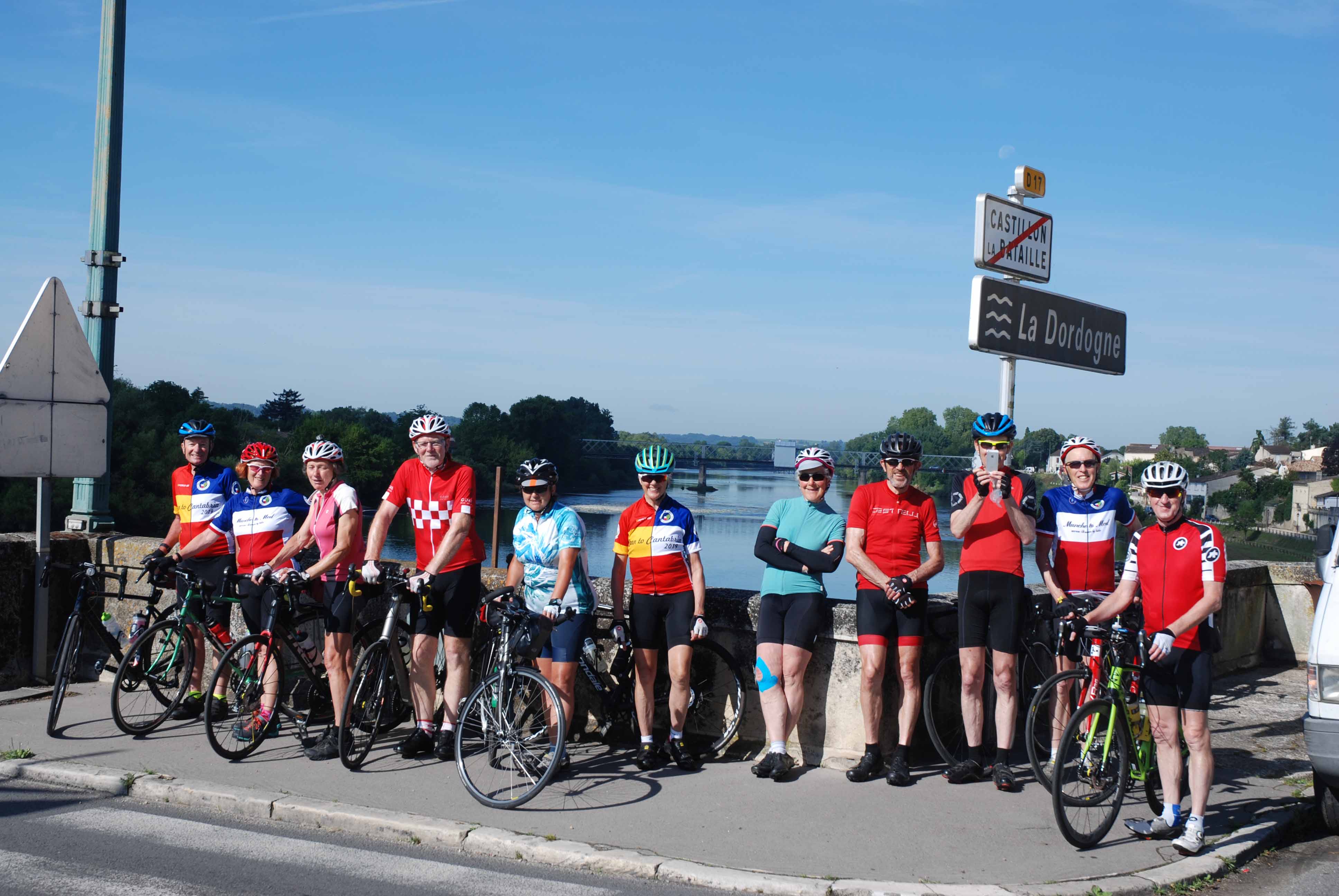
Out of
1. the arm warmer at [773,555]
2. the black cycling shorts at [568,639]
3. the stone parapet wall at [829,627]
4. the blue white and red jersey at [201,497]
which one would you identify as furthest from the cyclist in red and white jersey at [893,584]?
the blue white and red jersey at [201,497]

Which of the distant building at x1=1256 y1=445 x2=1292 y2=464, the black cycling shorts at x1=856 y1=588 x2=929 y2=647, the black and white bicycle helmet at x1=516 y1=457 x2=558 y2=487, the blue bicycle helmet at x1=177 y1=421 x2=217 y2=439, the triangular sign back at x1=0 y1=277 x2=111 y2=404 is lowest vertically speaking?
the black cycling shorts at x1=856 y1=588 x2=929 y2=647

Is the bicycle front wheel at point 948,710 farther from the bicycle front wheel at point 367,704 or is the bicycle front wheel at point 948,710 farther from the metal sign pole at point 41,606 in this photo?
the metal sign pole at point 41,606

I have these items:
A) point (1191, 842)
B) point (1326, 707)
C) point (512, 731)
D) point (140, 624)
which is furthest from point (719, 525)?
point (1191, 842)

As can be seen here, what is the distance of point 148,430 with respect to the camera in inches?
2719

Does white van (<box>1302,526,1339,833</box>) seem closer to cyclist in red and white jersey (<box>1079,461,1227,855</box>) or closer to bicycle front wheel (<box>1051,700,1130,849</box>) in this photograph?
cyclist in red and white jersey (<box>1079,461,1227,855</box>)

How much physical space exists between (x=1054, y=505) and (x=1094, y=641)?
3.61 feet

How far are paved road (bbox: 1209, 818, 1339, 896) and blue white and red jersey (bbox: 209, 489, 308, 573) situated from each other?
5.42 meters

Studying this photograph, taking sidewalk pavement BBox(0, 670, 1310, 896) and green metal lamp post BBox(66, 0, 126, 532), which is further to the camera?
green metal lamp post BBox(66, 0, 126, 532)

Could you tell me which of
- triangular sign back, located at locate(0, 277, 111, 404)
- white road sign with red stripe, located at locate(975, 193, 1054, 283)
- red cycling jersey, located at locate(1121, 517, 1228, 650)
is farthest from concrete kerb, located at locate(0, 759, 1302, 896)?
white road sign with red stripe, located at locate(975, 193, 1054, 283)

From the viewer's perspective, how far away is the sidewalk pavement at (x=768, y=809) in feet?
16.3

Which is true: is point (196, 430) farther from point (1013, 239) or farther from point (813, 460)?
point (1013, 239)

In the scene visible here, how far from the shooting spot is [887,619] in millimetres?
6238

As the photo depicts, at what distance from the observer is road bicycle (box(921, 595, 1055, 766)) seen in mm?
6441

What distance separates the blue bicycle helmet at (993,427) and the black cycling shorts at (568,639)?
2.39m
